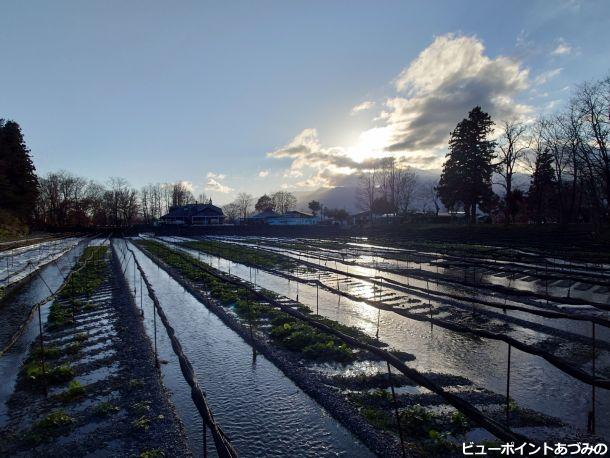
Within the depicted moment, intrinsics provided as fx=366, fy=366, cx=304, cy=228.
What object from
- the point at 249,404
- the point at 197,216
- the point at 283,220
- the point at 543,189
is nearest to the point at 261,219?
the point at 283,220

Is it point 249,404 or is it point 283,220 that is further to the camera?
point 283,220

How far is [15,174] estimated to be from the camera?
57.7 metres

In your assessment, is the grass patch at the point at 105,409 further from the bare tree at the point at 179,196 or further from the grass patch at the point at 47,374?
the bare tree at the point at 179,196

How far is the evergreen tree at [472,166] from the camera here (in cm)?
5366

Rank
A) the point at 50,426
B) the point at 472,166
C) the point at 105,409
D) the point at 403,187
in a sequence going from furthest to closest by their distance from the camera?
1. the point at 403,187
2. the point at 472,166
3. the point at 105,409
4. the point at 50,426

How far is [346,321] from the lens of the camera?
13.6 metres

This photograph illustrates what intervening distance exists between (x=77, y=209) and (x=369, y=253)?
294 ft

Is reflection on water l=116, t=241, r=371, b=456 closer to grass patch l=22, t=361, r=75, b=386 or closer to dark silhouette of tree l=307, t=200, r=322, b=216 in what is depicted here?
grass patch l=22, t=361, r=75, b=386

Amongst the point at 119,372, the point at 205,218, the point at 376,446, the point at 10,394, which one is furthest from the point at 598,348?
the point at 205,218

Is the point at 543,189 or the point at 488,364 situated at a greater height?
the point at 543,189

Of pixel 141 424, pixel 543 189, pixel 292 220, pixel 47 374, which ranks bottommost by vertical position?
pixel 141 424

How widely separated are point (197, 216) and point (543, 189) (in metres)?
74.9

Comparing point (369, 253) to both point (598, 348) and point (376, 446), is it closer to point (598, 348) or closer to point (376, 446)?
point (598, 348)

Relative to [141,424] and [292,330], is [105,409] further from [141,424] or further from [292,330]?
[292,330]
